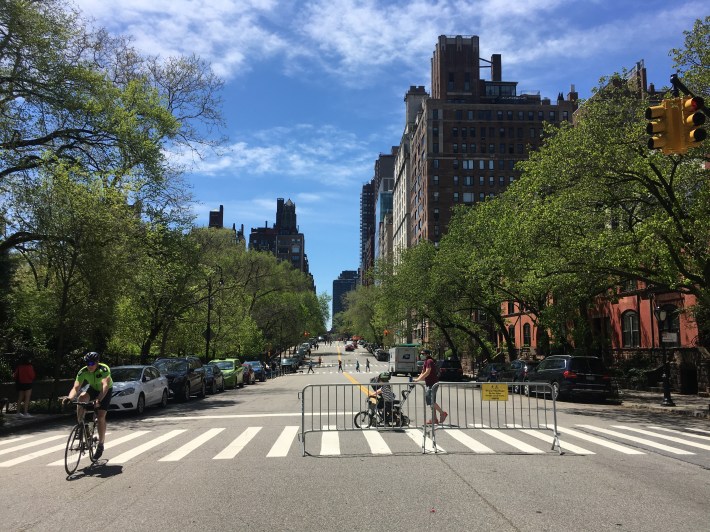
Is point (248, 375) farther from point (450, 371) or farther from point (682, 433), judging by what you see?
point (682, 433)

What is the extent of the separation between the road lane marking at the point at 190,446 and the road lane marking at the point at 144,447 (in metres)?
0.61

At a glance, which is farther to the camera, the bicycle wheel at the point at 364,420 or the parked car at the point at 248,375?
the parked car at the point at 248,375

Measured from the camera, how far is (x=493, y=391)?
11477 mm

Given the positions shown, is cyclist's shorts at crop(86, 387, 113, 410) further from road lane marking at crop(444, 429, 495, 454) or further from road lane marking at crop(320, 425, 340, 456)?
road lane marking at crop(444, 429, 495, 454)

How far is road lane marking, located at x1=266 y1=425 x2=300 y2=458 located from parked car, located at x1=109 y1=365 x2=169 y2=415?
6101 mm

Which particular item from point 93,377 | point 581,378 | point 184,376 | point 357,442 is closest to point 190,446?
point 93,377

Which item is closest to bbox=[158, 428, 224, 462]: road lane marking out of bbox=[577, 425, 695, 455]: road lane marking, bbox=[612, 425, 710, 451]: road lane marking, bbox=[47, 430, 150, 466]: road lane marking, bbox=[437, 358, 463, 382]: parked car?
bbox=[47, 430, 150, 466]: road lane marking

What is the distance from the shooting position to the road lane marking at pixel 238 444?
9664 millimetres

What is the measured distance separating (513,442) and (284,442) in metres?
4.53

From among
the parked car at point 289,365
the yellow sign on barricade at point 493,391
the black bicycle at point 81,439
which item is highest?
the yellow sign on barricade at point 493,391

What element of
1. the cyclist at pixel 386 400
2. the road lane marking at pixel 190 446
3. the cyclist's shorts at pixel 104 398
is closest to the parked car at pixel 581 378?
→ the cyclist at pixel 386 400

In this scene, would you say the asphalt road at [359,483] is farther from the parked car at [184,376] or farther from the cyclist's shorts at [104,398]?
the parked car at [184,376]

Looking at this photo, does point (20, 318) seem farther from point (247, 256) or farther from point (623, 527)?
point (247, 256)

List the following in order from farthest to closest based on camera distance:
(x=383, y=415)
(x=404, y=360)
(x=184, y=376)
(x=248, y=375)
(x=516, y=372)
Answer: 1. (x=404, y=360)
2. (x=248, y=375)
3. (x=516, y=372)
4. (x=184, y=376)
5. (x=383, y=415)
